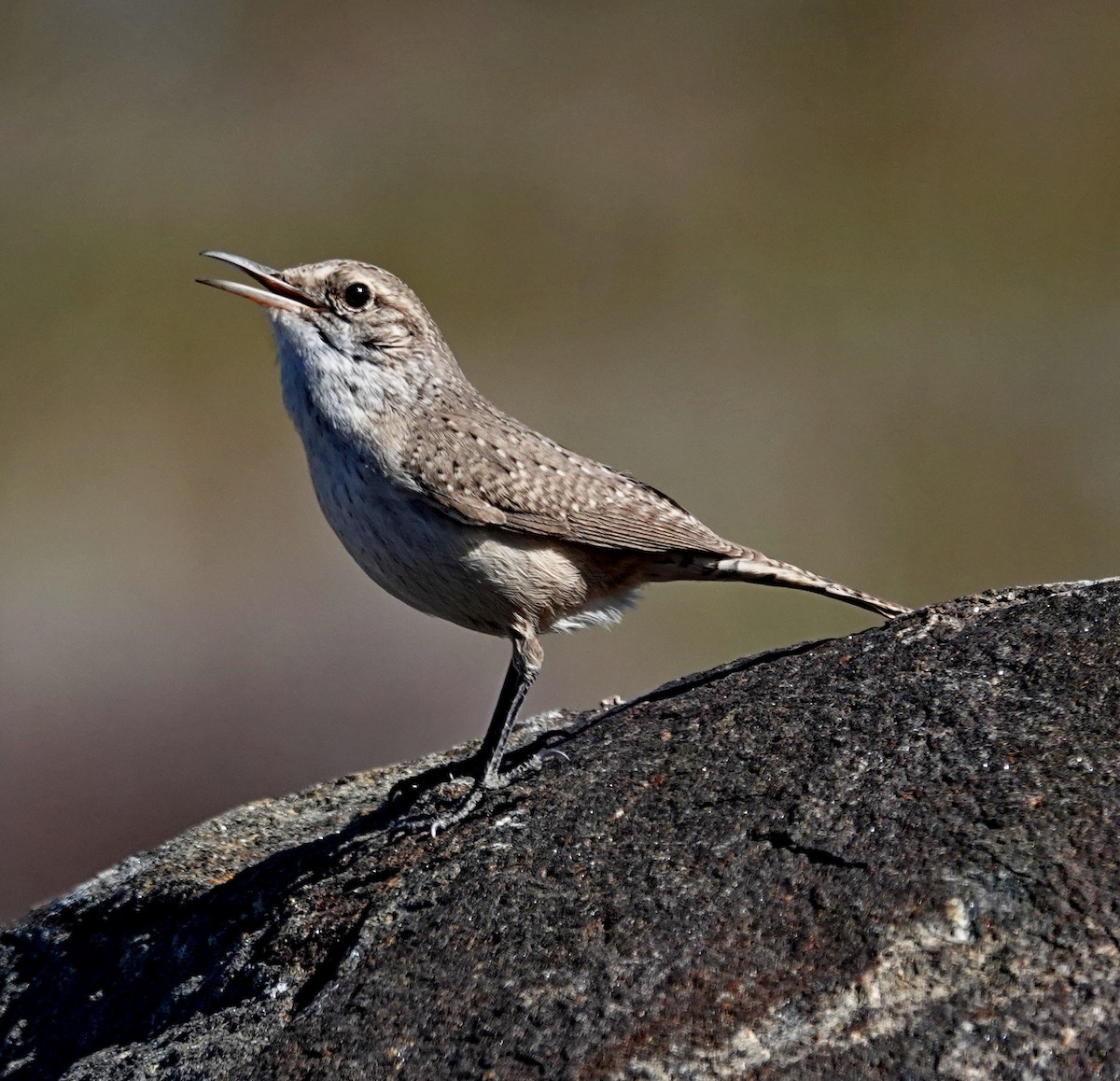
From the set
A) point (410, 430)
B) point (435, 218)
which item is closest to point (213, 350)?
point (435, 218)

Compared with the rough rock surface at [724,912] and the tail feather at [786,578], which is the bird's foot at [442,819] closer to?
the rough rock surface at [724,912]

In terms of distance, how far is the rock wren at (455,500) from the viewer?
18.3 ft

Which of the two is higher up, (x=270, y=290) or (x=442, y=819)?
(x=270, y=290)

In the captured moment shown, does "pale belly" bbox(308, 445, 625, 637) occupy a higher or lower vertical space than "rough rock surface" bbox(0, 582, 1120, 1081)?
higher

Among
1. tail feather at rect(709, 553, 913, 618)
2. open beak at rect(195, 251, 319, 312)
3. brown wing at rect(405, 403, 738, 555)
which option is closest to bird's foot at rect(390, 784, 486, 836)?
brown wing at rect(405, 403, 738, 555)

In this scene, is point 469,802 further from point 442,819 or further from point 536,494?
point 536,494

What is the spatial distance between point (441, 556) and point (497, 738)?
27.4 inches

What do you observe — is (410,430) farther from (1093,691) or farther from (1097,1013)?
(1097,1013)

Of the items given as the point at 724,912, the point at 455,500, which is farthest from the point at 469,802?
the point at 724,912

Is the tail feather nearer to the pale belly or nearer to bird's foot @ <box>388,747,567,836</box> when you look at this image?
the pale belly

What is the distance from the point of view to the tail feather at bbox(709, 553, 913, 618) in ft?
18.8

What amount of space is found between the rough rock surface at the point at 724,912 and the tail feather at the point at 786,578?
0.62 meters

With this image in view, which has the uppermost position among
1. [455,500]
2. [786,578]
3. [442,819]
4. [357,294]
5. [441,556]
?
[357,294]

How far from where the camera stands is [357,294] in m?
6.09
